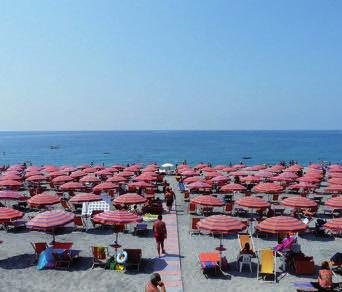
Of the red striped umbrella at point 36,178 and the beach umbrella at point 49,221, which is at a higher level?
the beach umbrella at point 49,221

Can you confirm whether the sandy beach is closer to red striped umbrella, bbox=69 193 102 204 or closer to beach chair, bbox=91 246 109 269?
beach chair, bbox=91 246 109 269

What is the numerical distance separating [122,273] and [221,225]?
11.8 feet

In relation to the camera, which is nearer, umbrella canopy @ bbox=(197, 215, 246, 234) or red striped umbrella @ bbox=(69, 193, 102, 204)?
umbrella canopy @ bbox=(197, 215, 246, 234)

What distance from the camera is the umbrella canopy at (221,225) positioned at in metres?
12.3

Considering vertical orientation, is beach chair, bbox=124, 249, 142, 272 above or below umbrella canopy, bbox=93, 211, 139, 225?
below

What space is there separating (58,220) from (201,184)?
1257cm

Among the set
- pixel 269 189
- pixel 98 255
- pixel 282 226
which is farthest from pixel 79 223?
pixel 269 189

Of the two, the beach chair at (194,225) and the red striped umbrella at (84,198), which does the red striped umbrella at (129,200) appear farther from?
the beach chair at (194,225)

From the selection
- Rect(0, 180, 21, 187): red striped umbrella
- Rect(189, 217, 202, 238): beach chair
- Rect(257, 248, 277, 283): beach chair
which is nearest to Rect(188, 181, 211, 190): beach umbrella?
Rect(189, 217, 202, 238): beach chair

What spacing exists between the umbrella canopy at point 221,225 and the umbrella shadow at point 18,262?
243 inches

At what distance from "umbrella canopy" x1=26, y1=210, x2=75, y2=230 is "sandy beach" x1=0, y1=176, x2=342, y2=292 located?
135cm

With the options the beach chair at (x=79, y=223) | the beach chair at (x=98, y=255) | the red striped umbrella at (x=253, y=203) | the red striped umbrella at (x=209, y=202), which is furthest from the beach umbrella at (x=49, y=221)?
the red striped umbrella at (x=253, y=203)

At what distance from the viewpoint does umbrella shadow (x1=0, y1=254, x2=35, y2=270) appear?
41.4 feet

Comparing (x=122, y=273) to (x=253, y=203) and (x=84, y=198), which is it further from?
(x=84, y=198)
